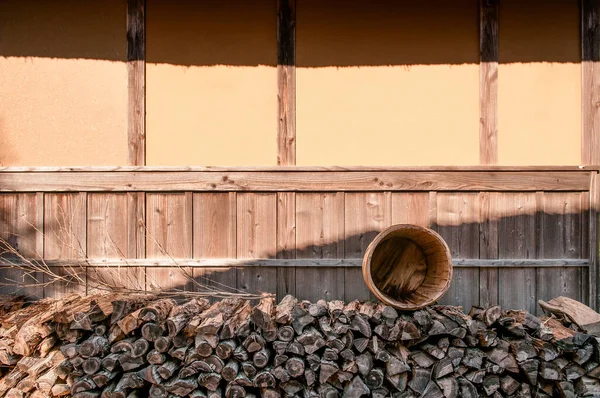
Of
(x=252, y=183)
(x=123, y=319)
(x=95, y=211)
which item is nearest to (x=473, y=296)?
(x=252, y=183)

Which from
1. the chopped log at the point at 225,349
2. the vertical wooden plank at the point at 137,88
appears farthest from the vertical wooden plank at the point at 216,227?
the chopped log at the point at 225,349

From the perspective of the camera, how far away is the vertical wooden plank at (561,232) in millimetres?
3662

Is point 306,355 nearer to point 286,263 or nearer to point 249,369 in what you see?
point 249,369

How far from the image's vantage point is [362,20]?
12.4 ft

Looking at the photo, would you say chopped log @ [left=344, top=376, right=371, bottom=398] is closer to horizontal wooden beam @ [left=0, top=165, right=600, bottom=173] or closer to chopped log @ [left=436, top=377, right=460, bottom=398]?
chopped log @ [left=436, top=377, right=460, bottom=398]

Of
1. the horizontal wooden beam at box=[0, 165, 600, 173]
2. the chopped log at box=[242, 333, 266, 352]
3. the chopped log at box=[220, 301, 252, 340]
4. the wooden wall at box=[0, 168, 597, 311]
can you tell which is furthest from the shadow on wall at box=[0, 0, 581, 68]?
the chopped log at box=[242, 333, 266, 352]

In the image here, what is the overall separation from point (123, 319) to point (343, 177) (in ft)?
7.25

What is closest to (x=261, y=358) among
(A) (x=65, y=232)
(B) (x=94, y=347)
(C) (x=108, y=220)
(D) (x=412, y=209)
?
(B) (x=94, y=347)

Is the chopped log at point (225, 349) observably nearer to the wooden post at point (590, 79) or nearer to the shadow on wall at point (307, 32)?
the shadow on wall at point (307, 32)

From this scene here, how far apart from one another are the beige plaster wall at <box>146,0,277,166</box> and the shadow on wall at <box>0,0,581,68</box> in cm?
1

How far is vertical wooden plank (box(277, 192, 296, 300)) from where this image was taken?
12.0ft

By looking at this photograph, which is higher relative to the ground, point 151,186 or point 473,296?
point 151,186

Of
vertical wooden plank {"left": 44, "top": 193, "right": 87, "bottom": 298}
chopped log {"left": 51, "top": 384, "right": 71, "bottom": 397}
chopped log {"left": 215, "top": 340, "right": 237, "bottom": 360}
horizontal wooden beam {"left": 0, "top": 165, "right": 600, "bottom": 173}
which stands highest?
horizontal wooden beam {"left": 0, "top": 165, "right": 600, "bottom": 173}

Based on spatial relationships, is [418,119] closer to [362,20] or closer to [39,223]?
[362,20]
